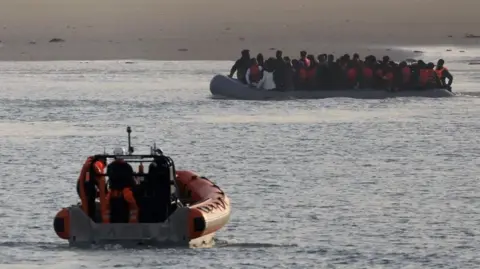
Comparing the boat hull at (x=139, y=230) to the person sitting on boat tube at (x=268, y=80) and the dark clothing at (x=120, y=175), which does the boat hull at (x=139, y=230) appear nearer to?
the dark clothing at (x=120, y=175)

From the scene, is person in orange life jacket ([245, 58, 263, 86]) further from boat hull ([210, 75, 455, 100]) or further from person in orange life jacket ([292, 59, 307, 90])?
person in orange life jacket ([292, 59, 307, 90])

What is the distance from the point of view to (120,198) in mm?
20500

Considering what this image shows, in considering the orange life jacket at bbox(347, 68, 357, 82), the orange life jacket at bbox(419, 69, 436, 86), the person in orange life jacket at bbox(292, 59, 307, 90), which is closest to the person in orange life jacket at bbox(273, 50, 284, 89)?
the person in orange life jacket at bbox(292, 59, 307, 90)

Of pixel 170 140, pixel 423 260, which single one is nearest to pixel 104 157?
pixel 423 260

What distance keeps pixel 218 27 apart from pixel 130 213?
73.3m

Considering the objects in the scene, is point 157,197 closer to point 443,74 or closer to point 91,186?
point 91,186

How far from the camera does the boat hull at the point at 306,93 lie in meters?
48.5

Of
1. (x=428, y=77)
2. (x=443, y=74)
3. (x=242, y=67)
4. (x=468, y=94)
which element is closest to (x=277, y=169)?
(x=242, y=67)

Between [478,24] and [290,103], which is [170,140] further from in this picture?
[478,24]

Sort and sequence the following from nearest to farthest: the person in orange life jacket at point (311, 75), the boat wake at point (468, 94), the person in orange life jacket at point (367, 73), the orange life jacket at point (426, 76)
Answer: the person in orange life jacket at point (311, 75) → the person in orange life jacket at point (367, 73) → the orange life jacket at point (426, 76) → the boat wake at point (468, 94)

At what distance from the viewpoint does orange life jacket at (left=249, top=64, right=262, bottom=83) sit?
47.8 metres

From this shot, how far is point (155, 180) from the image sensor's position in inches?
814

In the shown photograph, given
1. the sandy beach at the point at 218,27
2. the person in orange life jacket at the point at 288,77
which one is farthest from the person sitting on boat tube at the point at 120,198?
the sandy beach at the point at 218,27

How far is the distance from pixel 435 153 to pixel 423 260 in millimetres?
13469
